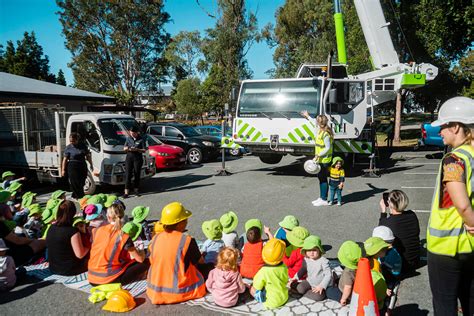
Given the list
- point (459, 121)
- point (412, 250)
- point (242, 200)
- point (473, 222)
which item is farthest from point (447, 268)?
point (242, 200)

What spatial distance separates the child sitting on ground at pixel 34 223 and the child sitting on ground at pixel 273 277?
12.6 ft

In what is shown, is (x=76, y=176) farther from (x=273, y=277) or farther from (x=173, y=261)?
(x=273, y=277)

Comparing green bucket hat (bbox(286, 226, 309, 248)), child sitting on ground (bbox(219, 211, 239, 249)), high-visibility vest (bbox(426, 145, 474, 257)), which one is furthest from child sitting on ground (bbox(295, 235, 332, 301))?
high-visibility vest (bbox(426, 145, 474, 257))

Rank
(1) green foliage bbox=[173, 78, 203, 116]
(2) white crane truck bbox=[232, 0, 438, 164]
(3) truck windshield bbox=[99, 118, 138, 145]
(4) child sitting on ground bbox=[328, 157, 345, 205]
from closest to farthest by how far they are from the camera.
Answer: (4) child sitting on ground bbox=[328, 157, 345, 205] < (3) truck windshield bbox=[99, 118, 138, 145] < (2) white crane truck bbox=[232, 0, 438, 164] < (1) green foliage bbox=[173, 78, 203, 116]

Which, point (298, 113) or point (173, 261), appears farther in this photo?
point (298, 113)

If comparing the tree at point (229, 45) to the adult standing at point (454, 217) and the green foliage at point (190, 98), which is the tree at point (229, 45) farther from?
the adult standing at point (454, 217)

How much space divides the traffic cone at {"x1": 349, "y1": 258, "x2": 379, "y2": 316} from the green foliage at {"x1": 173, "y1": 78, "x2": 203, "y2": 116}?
36305mm

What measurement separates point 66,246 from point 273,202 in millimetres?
4698

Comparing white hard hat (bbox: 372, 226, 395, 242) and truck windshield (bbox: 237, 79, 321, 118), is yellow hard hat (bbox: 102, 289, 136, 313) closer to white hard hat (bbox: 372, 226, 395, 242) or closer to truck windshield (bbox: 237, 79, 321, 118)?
white hard hat (bbox: 372, 226, 395, 242)

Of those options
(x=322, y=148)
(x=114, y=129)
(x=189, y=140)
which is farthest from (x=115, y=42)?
(x=322, y=148)

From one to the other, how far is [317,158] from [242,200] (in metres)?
1.99

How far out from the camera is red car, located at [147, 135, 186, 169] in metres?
12.9

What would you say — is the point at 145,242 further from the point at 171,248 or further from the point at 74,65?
the point at 74,65

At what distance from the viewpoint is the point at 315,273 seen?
379 centimetres
